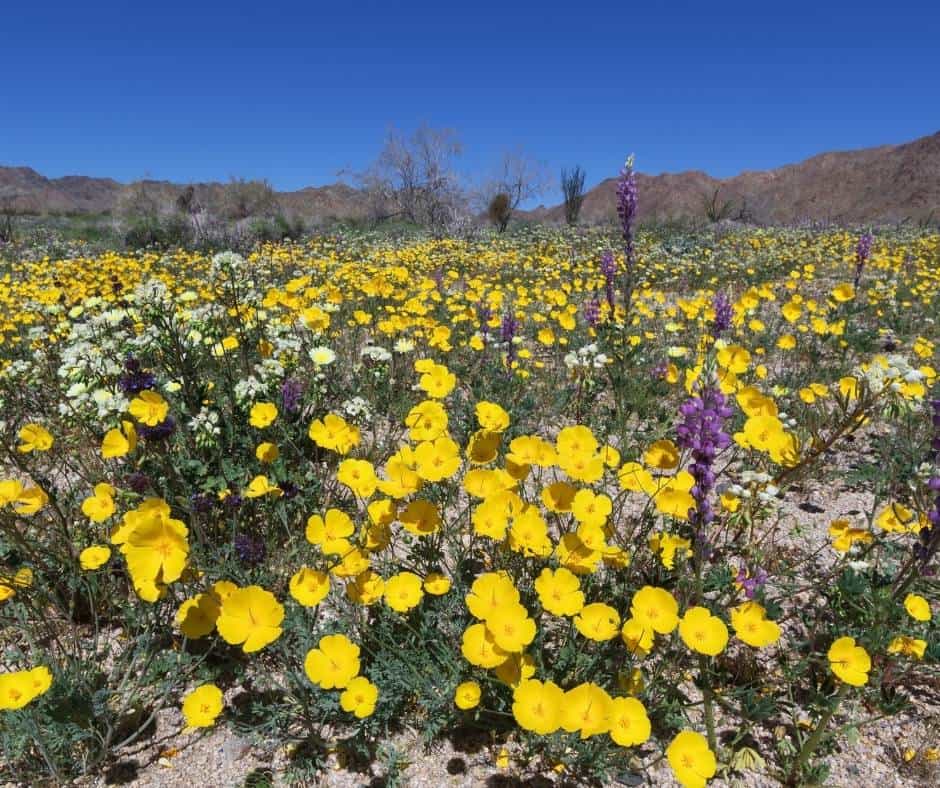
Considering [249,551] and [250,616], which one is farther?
[249,551]

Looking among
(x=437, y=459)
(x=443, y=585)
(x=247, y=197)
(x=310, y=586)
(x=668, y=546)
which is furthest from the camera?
(x=247, y=197)

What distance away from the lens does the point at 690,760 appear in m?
1.85

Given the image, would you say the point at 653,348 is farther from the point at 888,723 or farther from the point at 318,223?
the point at 318,223

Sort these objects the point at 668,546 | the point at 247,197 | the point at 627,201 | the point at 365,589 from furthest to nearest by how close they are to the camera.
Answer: the point at 247,197 < the point at 627,201 < the point at 668,546 < the point at 365,589

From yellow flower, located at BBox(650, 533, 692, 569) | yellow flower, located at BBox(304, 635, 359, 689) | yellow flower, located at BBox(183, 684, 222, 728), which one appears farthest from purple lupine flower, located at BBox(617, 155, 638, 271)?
yellow flower, located at BBox(183, 684, 222, 728)

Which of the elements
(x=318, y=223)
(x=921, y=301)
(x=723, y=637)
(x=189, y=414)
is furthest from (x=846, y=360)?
(x=318, y=223)

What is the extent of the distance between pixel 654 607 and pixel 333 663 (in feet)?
4.22

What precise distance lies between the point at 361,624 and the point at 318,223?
26164 mm

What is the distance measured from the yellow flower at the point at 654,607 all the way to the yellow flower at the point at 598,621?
9 cm

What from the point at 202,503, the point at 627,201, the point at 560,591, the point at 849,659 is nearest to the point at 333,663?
the point at 560,591

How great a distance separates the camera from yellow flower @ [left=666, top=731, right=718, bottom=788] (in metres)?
1.80

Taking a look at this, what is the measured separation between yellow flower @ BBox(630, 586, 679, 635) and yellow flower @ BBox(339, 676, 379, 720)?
1076 millimetres

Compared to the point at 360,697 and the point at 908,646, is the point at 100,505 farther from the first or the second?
the point at 908,646

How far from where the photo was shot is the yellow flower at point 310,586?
211 centimetres
